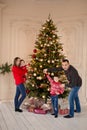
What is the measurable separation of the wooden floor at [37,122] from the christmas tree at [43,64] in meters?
0.63

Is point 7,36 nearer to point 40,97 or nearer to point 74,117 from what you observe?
point 40,97

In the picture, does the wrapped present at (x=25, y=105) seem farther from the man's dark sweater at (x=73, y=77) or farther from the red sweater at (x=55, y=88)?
the man's dark sweater at (x=73, y=77)

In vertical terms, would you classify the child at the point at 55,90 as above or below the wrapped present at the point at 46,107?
above

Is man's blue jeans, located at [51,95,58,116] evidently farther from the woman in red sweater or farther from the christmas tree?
the woman in red sweater

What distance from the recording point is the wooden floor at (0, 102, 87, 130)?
520cm

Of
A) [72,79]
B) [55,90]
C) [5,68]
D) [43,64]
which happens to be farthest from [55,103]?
[5,68]

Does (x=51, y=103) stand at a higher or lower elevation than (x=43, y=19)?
lower

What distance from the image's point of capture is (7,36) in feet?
25.0

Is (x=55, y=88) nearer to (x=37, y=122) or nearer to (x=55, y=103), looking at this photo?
(x=55, y=103)

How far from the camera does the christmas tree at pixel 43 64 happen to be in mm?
6543

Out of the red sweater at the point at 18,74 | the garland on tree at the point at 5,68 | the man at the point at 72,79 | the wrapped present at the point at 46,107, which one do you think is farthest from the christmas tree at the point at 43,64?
the garland on tree at the point at 5,68

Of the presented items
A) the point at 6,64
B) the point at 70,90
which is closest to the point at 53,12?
the point at 6,64

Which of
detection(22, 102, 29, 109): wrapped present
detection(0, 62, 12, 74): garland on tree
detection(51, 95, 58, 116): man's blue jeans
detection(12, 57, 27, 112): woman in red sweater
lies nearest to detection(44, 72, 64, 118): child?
detection(51, 95, 58, 116): man's blue jeans

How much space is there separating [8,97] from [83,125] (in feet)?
9.93
